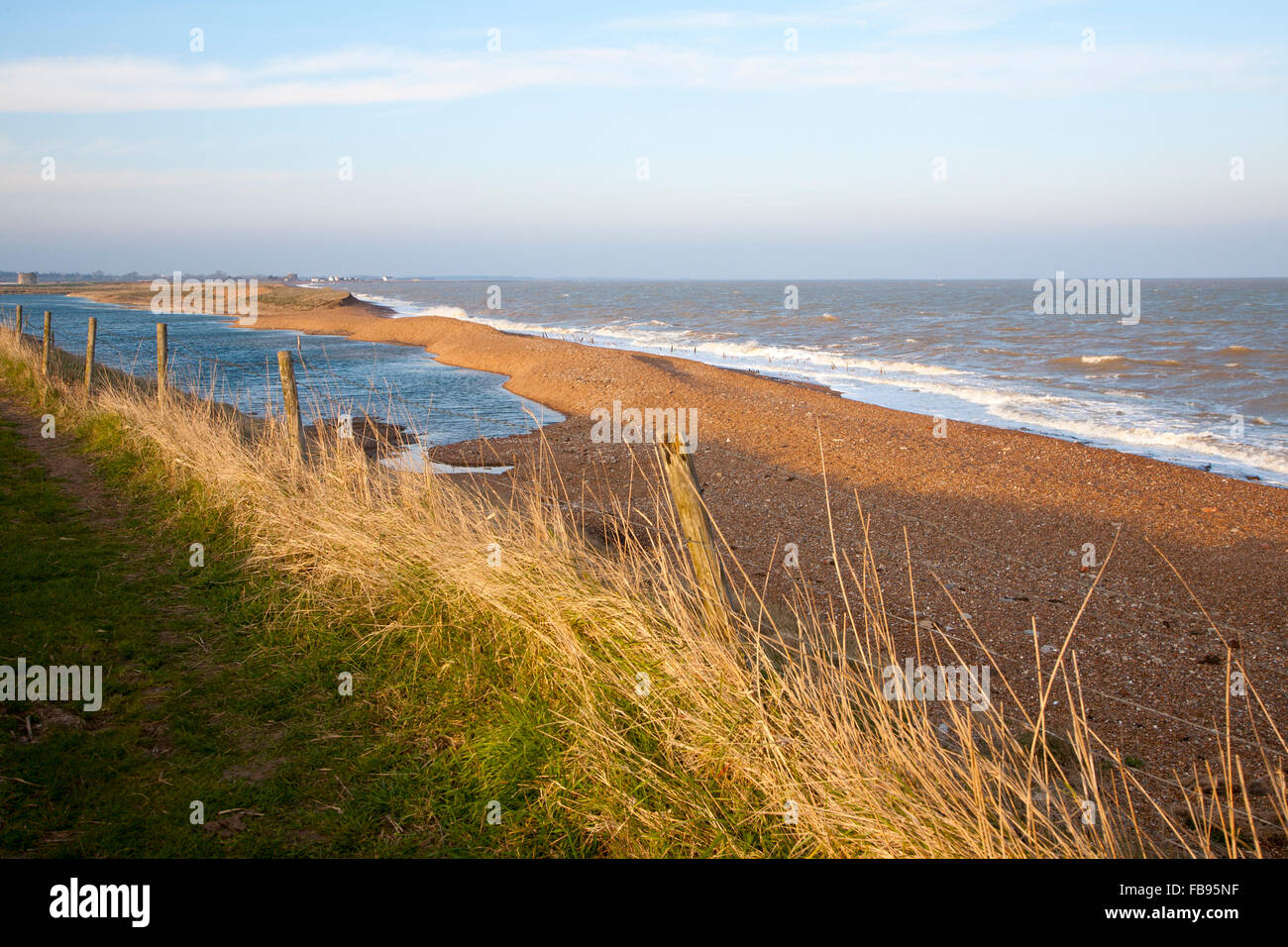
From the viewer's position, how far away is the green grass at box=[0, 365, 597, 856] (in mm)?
3350

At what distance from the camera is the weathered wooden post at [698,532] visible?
3.83m

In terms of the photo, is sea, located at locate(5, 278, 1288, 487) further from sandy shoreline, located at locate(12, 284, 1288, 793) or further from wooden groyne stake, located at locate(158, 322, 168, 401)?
sandy shoreline, located at locate(12, 284, 1288, 793)

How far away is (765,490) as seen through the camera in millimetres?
11336

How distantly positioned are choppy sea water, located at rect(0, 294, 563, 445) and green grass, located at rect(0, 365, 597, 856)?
2.67 metres

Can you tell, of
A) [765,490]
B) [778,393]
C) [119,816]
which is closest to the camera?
[119,816]

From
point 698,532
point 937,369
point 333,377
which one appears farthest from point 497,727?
point 937,369

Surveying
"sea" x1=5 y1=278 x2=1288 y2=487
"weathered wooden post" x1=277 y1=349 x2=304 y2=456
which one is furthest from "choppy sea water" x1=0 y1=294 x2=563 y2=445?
"weathered wooden post" x1=277 y1=349 x2=304 y2=456

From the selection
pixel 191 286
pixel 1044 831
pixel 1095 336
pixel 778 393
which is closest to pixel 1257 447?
pixel 778 393

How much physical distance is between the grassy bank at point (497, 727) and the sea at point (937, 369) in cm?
266

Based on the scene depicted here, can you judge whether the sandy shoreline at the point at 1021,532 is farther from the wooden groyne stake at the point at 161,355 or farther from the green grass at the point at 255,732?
the wooden groyne stake at the point at 161,355

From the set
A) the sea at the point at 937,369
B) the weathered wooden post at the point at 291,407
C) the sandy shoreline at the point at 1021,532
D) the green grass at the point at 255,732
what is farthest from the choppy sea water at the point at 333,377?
the green grass at the point at 255,732

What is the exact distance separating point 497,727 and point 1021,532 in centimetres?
768

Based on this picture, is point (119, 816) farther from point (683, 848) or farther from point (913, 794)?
point (913, 794)

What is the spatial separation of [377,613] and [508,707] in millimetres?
1598
